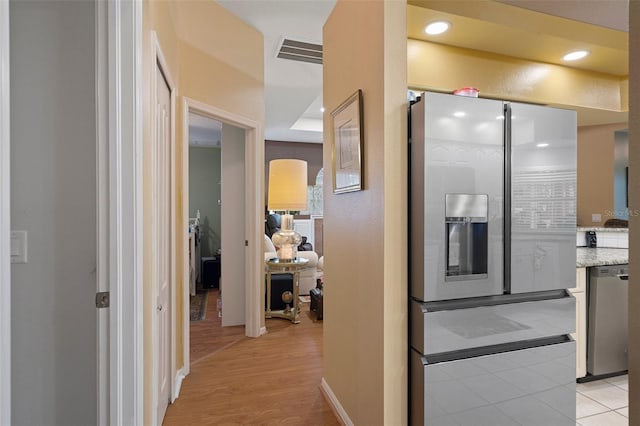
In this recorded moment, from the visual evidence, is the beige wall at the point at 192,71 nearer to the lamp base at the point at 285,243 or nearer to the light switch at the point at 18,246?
the light switch at the point at 18,246

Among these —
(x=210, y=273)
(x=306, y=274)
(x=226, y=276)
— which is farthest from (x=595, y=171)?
(x=210, y=273)

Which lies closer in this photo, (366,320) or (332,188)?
(366,320)

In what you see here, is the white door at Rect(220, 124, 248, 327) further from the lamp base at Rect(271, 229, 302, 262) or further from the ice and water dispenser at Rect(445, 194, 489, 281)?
the ice and water dispenser at Rect(445, 194, 489, 281)

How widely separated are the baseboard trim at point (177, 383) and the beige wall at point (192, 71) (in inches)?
2.2

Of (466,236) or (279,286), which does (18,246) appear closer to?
(466,236)

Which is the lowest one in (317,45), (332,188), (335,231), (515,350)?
(515,350)

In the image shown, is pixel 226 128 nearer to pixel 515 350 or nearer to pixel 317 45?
pixel 317 45

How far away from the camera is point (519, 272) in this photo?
1.75 metres

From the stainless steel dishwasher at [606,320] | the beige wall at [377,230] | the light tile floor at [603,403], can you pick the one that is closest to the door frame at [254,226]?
the beige wall at [377,230]

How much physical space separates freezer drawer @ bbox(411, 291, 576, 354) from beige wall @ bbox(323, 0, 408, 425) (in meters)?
0.13

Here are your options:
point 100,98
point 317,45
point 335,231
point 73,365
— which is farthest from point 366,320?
point 317,45

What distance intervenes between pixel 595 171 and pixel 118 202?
4713 mm

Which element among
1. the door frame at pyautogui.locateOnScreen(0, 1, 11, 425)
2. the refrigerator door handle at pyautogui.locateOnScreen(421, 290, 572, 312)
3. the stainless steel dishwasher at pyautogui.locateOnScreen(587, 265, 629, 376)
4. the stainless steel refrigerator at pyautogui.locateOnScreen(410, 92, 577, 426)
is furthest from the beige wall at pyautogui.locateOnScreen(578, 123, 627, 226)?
the door frame at pyautogui.locateOnScreen(0, 1, 11, 425)

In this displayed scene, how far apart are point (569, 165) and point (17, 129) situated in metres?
2.54
